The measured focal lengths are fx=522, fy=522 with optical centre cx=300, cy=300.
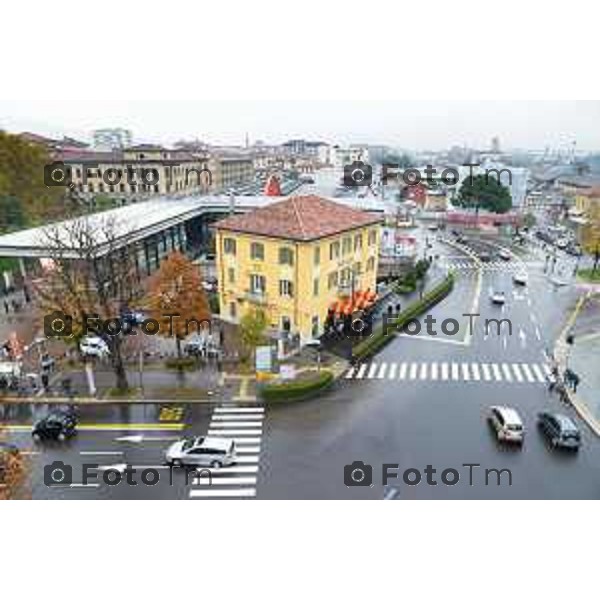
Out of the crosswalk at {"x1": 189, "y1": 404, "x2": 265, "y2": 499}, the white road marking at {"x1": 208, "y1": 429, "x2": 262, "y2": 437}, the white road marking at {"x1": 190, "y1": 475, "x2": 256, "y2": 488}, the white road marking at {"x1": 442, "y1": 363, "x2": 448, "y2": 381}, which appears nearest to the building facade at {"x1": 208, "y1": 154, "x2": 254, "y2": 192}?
the white road marking at {"x1": 442, "y1": 363, "x2": 448, "y2": 381}

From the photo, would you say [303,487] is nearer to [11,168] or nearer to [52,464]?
[52,464]

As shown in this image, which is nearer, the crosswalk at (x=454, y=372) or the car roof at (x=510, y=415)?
the car roof at (x=510, y=415)

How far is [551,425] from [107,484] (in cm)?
2030

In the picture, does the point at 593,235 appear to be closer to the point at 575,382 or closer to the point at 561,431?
the point at 575,382

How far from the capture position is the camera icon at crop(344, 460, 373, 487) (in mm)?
21547

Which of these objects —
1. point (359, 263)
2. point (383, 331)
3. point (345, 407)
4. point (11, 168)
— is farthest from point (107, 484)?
point (11, 168)

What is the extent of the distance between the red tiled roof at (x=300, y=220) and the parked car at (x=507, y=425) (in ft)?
50.3

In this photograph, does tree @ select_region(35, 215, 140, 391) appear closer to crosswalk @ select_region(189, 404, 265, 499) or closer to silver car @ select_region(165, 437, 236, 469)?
crosswalk @ select_region(189, 404, 265, 499)

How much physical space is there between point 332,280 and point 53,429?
2020cm

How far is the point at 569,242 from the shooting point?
73625 mm

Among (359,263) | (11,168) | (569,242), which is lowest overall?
(569,242)

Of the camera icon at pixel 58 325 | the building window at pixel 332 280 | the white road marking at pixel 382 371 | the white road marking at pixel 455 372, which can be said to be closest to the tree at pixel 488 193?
the building window at pixel 332 280

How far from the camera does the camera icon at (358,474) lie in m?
21.5

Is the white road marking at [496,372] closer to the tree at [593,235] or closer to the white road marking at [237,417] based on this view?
the white road marking at [237,417]
